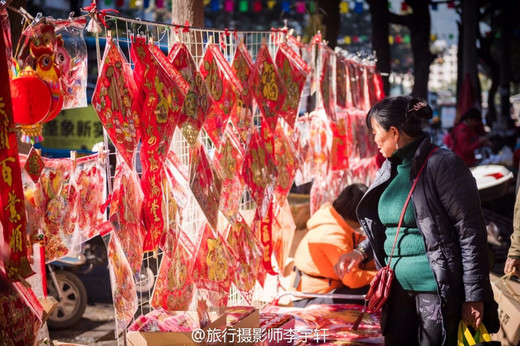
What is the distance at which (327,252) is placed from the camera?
489cm

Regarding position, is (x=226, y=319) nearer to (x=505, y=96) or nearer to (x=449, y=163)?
(x=449, y=163)

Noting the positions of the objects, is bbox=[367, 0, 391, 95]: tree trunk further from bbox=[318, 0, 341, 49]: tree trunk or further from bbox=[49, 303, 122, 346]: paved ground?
bbox=[49, 303, 122, 346]: paved ground

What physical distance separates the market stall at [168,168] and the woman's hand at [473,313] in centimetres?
138

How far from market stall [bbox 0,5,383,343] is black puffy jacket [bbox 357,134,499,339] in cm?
125

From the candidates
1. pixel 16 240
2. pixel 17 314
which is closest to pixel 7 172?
pixel 16 240

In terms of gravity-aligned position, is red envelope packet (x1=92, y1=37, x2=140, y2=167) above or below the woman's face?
above

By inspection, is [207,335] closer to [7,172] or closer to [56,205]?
[56,205]

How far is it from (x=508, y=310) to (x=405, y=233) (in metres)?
0.94

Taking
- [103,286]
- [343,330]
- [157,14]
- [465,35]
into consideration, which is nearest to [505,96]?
[465,35]

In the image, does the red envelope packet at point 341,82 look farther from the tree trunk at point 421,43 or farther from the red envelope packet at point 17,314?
the tree trunk at point 421,43

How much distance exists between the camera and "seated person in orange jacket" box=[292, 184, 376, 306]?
4891 mm

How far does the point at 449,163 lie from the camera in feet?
9.79

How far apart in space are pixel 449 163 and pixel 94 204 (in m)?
1.78

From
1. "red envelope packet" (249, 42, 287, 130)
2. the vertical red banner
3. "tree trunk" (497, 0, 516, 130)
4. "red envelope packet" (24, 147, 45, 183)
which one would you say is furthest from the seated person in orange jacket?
"tree trunk" (497, 0, 516, 130)
